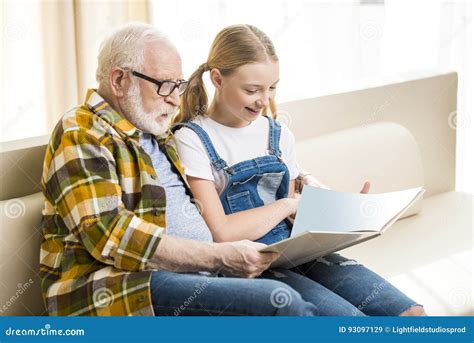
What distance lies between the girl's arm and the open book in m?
0.06

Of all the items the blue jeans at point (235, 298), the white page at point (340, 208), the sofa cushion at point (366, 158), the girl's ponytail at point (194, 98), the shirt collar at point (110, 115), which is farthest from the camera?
the sofa cushion at point (366, 158)

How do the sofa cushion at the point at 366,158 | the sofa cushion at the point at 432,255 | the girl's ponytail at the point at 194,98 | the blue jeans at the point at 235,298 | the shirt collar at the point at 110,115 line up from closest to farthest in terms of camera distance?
the blue jeans at the point at 235,298
the shirt collar at the point at 110,115
the girl's ponytail at the point at 194,98
the sofa cushion at the point at 432,255
the sofa cushion at the point at 366,158

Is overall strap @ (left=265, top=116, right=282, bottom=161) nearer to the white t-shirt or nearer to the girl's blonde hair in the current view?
the white t-shirt

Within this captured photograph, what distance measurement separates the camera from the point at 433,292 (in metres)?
1.99

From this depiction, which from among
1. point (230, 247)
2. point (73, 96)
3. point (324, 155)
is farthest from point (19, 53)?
point (230, 247)

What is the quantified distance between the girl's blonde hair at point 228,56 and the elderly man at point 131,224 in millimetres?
159

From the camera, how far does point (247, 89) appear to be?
5.83 ft

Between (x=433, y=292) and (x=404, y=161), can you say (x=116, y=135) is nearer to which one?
(x=433, y=292)

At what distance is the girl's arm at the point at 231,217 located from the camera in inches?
66.9

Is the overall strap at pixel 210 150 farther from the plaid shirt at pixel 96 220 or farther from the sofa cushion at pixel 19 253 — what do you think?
the sofa cushion at pixel 19 253

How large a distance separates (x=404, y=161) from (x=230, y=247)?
1090 millimetres

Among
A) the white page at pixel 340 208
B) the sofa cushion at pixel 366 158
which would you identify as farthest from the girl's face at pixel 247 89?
the sofa cushion at pixel 366 158

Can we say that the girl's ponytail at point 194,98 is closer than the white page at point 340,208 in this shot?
No

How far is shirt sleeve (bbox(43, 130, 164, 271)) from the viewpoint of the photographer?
4.86 feet
